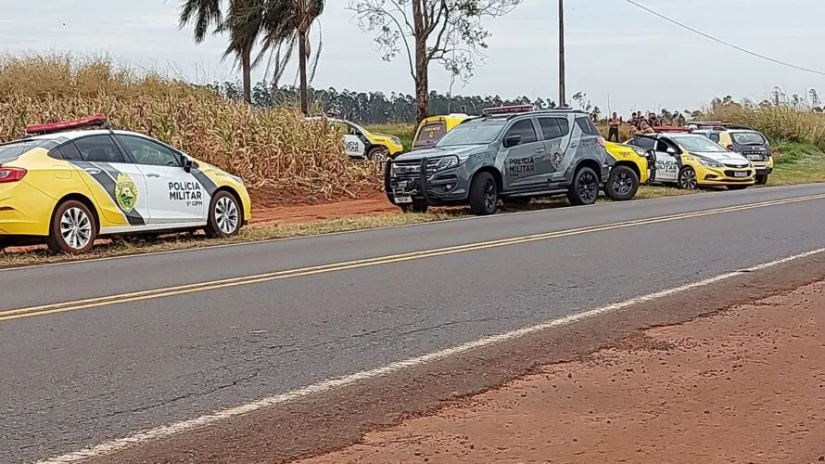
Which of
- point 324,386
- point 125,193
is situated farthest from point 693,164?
point 324,386

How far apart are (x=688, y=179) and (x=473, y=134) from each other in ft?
27.9

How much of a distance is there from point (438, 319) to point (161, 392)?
2612mm

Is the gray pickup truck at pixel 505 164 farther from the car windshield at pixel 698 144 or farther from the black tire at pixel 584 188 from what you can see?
the car windshield at pixel 698 144

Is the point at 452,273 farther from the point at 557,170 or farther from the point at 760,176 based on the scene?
the point at 760,176

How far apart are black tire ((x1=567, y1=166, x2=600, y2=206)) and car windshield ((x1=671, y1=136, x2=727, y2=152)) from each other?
6.24 meters

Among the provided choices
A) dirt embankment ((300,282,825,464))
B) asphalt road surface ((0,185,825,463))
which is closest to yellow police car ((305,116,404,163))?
asphalt road surface ((0,185,825,463))

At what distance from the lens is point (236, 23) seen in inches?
1417

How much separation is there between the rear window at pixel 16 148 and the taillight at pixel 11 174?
0.59 ft

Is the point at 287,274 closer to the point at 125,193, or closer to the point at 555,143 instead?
the point at 125,193

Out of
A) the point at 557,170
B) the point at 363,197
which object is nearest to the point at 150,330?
the point at 557,170

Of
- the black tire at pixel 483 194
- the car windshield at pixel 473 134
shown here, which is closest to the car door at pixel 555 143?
the car windshield at pixel 473 134

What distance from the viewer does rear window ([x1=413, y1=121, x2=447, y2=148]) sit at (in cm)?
2409

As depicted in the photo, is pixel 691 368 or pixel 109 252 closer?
pixel 691 368

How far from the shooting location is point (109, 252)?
13.2 m
